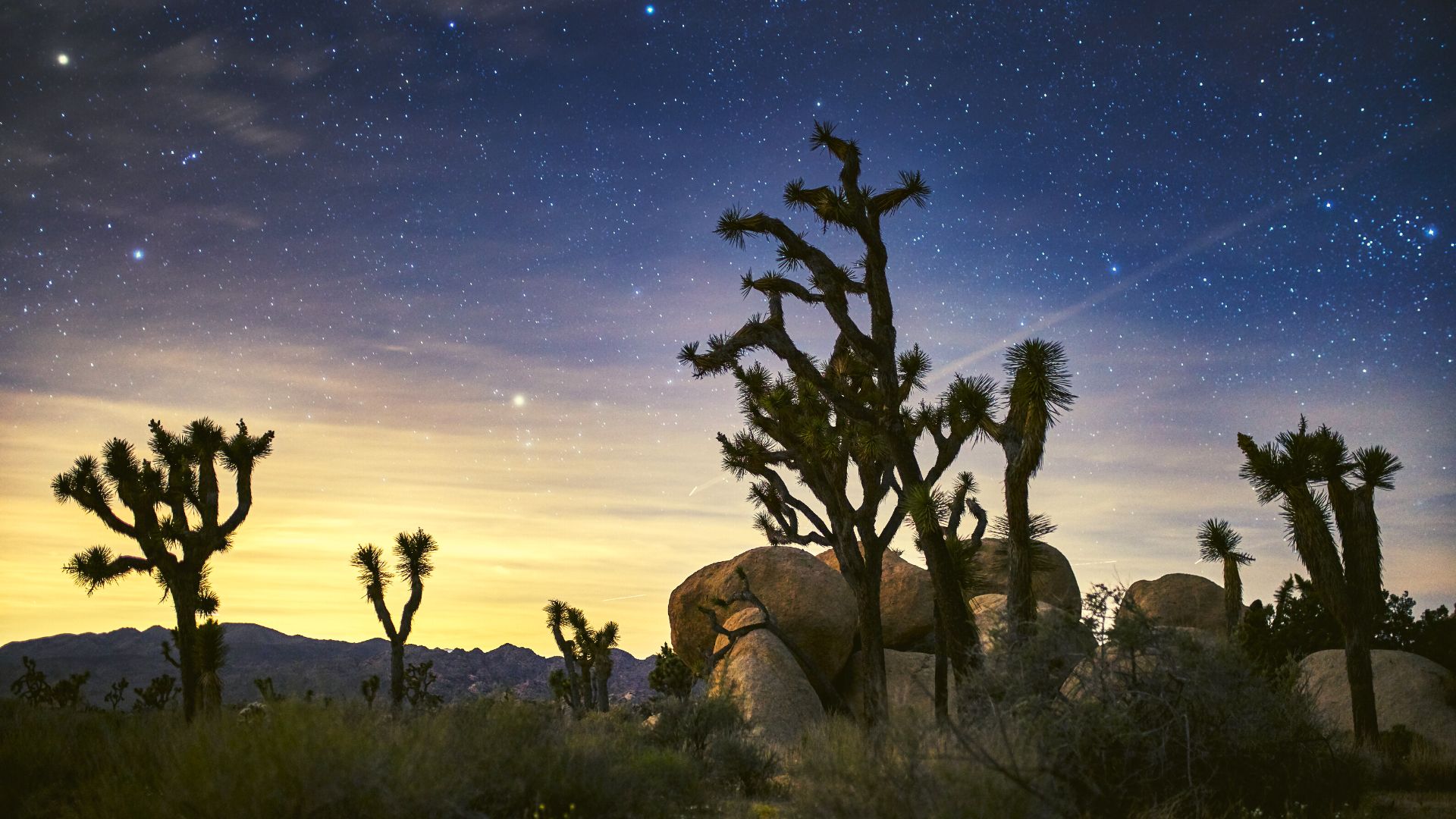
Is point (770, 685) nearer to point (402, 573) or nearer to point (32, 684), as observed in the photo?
point (402, 573)

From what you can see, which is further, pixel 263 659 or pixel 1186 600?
pixel 263 659

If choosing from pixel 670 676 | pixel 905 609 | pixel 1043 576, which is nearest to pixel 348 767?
pixel 905 609

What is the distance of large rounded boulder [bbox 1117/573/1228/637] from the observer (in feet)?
87.3

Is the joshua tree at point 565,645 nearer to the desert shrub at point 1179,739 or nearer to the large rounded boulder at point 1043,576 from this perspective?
the large rounded boulder at point 1043,576

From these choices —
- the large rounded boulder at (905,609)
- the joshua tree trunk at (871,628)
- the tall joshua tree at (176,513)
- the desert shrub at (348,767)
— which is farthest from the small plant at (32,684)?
the joshua tree trunk at (871,628)

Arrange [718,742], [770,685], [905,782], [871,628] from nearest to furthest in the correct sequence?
[905,782] → [718,742] → [871,628] → [770,685]

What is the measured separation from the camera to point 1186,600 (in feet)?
88.9

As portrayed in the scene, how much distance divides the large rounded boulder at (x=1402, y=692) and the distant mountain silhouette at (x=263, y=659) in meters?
47.8

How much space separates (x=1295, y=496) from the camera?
53.7 ft

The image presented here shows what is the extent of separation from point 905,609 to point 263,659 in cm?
8251

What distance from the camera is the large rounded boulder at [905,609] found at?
84.4 ft

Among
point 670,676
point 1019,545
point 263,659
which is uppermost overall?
point 1019,545

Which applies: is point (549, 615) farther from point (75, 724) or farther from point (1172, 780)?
point (1172, 780)

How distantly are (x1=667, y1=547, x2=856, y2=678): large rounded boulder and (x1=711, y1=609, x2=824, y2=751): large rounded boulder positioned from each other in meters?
0.93
